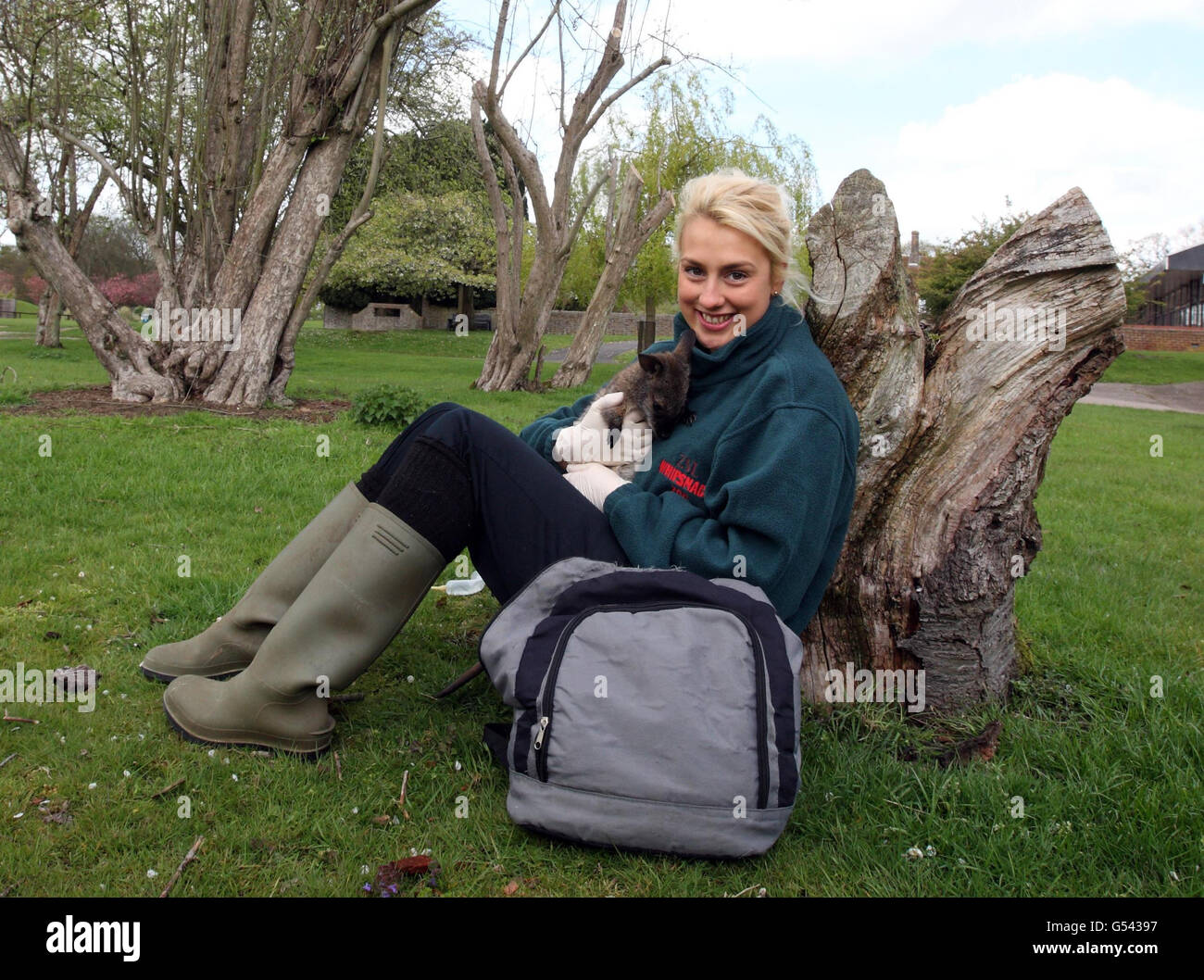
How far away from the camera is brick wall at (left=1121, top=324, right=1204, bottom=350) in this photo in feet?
96.0

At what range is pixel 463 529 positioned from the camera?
2641mm

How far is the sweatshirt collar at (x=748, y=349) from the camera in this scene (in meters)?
2.68

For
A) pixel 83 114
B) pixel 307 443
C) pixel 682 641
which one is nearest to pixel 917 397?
pixel 682 641

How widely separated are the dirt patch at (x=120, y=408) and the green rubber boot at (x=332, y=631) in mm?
6265

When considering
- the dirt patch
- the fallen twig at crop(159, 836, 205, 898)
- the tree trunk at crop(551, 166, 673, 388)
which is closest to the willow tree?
the dirt patch

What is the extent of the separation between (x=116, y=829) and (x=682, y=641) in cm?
153

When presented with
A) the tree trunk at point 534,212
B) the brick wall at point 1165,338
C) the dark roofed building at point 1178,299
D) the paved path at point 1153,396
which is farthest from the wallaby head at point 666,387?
the dark roofed building at point 1178,299

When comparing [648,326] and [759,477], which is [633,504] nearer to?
[759,477]

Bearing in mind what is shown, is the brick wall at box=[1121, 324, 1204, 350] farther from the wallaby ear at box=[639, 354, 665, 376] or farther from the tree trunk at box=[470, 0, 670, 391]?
the wallaby ear at box=[639, 354, 665, 376]

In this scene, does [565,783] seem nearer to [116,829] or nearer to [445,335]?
[116,829]

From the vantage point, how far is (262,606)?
114 inches

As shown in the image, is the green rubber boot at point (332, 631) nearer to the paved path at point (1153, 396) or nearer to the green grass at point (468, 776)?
the green grass at point (468, 776)

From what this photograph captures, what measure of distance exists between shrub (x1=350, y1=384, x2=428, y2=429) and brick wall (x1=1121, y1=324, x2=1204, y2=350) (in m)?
28.5

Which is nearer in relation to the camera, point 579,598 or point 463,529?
point 579,598
